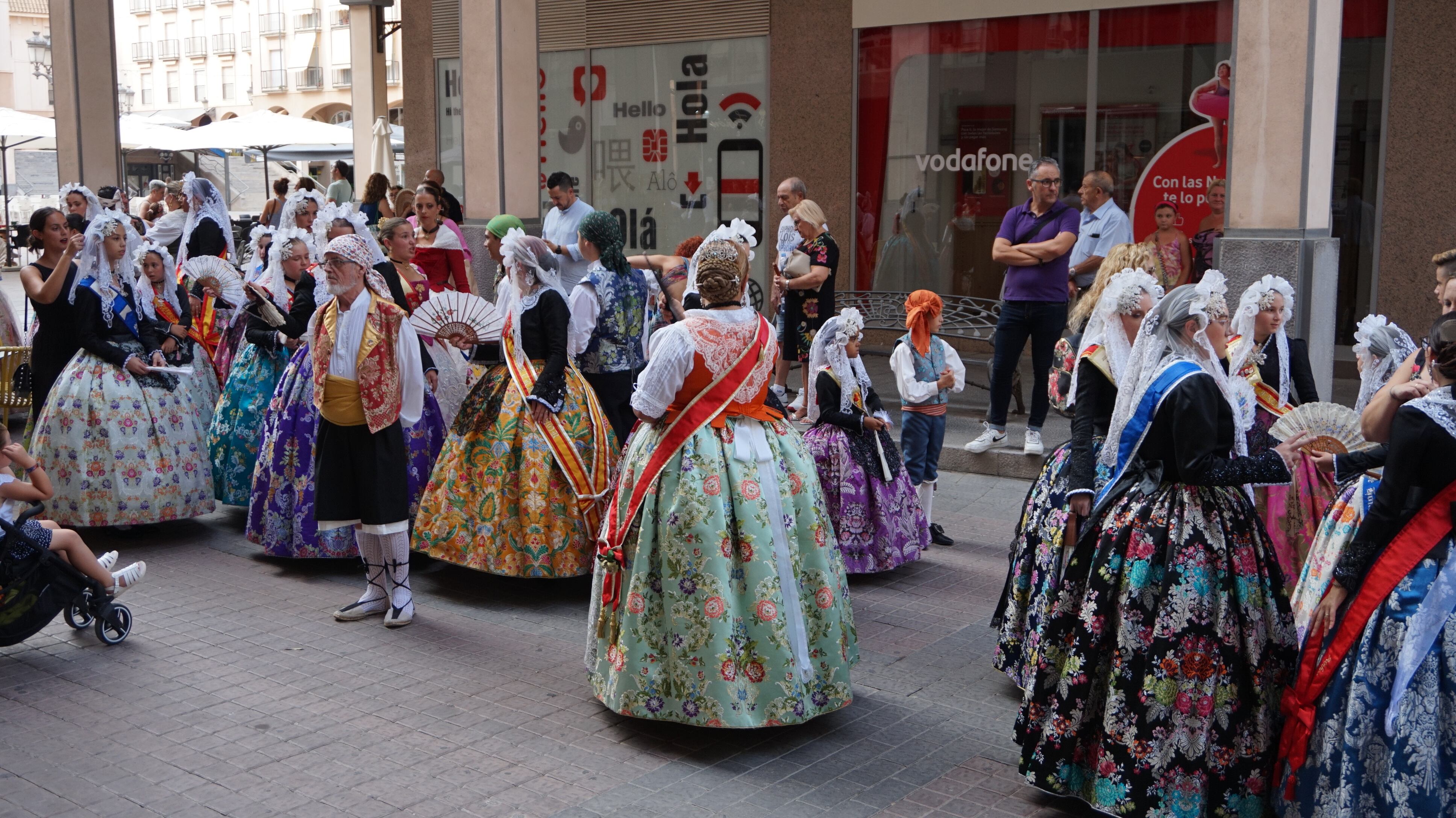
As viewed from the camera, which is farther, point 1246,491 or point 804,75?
point 804,75

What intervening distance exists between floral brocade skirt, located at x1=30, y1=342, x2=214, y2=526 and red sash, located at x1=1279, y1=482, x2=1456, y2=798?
6462mm

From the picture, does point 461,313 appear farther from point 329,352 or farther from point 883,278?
point 883,278

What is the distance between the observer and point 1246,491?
4500 millimetres

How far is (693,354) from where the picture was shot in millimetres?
4973

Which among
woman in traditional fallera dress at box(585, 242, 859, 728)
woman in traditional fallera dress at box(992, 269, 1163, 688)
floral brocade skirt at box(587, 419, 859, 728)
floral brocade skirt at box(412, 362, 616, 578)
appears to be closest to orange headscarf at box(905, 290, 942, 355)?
floral brocade skirt at box(412, 362, 616, 578)

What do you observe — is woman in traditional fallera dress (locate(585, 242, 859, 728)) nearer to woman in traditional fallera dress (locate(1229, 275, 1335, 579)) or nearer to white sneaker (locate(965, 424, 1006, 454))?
woman in traditional fallera dress (locate(1229, 275, 1335, 579))

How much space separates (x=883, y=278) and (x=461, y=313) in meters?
8.08

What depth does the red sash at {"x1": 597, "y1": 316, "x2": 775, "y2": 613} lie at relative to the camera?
501 centimetres

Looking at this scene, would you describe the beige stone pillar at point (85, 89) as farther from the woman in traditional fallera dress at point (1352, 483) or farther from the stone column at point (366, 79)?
the woman in traditional fallera dress at point (1352, 483)

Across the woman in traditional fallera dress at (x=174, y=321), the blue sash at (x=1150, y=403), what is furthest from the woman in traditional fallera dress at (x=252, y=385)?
the blue sash at (x=1150, y=403)

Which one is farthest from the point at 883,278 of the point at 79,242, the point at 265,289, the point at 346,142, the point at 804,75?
the point at 346,142

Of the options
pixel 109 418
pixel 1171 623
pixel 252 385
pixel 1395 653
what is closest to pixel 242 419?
pixel 252 385

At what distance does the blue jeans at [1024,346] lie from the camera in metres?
9.46

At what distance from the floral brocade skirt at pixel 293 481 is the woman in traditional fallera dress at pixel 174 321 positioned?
1122 mm
